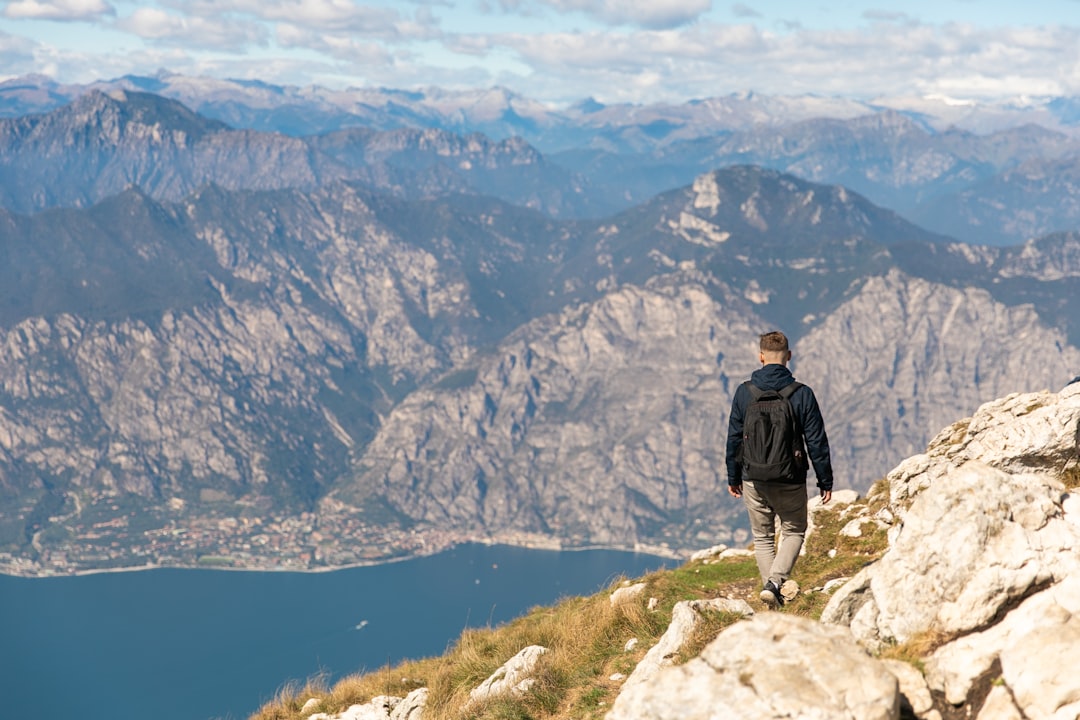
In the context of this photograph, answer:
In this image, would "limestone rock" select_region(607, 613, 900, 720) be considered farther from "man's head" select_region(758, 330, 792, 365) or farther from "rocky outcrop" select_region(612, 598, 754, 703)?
→ "man's head" select_region(758, 330, 792, 365)

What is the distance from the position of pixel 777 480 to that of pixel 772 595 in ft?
10.2

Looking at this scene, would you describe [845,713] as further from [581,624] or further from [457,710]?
[581,624]

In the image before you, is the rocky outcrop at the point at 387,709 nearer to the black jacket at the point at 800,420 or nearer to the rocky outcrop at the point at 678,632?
the rocky outcrop at the point at 678,632

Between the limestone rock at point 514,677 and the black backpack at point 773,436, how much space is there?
7.69 metres

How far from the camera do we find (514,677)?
2278 centimetres

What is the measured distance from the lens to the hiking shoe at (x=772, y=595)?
20.8 m

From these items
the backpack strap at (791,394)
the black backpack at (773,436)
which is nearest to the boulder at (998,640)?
the black backpack at (773,436)

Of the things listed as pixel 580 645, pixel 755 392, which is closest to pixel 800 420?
pixel 755 392

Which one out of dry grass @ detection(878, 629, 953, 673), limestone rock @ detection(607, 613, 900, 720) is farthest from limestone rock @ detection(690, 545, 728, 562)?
limestone rock @ detection(607, 613, 900, 720)

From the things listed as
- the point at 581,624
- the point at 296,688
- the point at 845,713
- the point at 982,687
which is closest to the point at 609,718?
the point at 845,713

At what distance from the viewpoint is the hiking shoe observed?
2083 centimetres

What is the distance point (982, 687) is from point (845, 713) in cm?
291

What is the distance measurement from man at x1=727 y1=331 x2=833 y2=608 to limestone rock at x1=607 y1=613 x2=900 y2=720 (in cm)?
619

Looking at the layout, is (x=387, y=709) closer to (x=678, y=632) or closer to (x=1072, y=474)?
(x=678, y=632)
